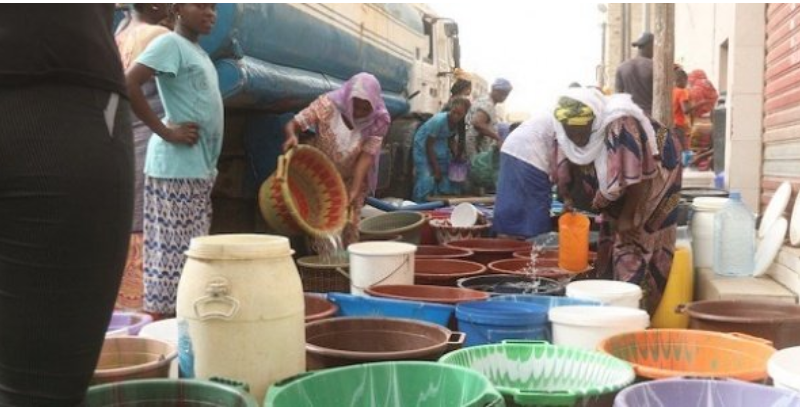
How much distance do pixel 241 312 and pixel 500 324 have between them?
0.88 metres

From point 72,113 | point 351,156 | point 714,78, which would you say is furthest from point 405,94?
point 72,113

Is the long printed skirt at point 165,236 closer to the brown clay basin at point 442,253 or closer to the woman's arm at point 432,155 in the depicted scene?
the brown clay basin at point 442,253

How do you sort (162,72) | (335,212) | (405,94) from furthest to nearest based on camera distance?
(405,94) < (335,212) < (162,72)

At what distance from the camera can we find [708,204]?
4227 millimetres

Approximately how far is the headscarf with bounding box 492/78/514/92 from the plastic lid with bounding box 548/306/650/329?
5.82 metres

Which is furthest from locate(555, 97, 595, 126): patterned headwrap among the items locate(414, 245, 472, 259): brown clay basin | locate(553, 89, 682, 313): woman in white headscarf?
locate(414, 245, 472, 259): brown clay basin

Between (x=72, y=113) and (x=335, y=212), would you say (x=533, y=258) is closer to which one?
(x=335, y=212)

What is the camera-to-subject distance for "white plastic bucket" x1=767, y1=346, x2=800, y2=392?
169 centimetres

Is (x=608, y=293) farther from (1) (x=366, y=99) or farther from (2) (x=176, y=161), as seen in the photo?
(1) (x=366, y=99)

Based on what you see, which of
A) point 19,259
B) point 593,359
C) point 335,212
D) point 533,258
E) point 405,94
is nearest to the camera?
point 19,259

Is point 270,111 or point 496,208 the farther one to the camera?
point 270,111

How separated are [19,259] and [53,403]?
0.85 feet

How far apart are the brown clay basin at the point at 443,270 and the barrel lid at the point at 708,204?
136cm
